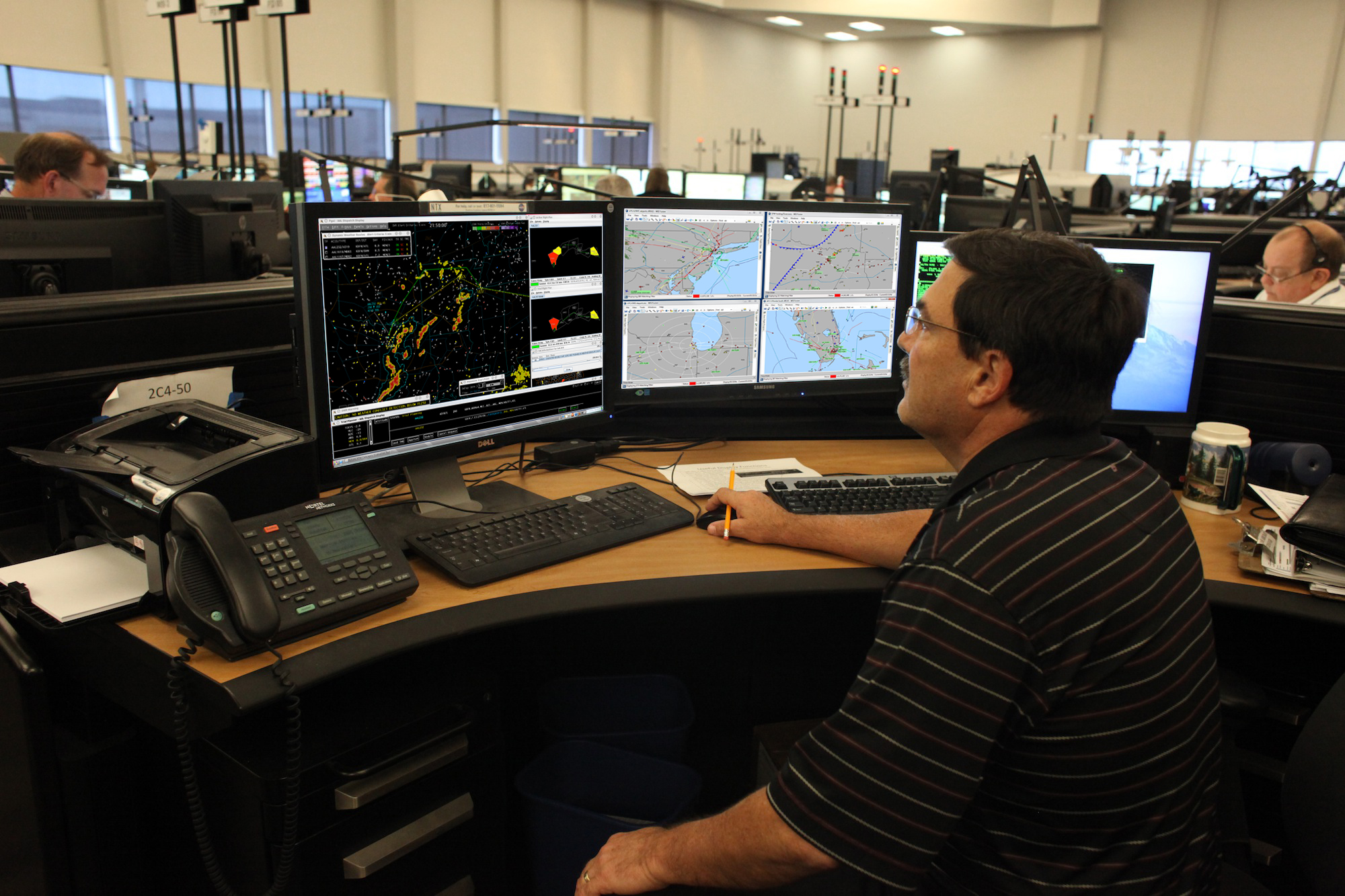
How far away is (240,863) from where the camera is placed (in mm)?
1210

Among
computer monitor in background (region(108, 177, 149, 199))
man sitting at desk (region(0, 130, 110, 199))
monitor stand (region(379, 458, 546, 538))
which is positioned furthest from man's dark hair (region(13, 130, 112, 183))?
monitor stand (region(379, 458, 546, 538))

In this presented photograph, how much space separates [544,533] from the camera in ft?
4.66

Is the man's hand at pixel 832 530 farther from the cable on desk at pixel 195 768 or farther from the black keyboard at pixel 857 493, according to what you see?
the cable on desk at pixel 195 768

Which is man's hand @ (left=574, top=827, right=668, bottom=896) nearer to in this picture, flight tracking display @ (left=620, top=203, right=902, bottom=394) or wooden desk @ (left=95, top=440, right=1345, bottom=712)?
wooden desk @ (left=95, top=440, right=1345, bottom=712)

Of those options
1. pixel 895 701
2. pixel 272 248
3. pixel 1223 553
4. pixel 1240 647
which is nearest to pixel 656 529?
pixel 895 701

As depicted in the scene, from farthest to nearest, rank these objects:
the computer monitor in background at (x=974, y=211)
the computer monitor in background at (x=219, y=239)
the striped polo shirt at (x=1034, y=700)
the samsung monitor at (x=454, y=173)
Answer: the samsung monitor at (x=454, y=173)
the computer monitor in background at (x=974, y=211)
the computer monitor in background at (x=219, y=239)
the striped polo shirt at (x=1034, y=700)

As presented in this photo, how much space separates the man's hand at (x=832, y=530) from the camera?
1396 mm

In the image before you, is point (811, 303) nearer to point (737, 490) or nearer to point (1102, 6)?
point (737, 490)

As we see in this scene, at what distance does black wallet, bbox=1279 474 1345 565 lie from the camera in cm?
137

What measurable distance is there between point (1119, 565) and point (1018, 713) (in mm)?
160

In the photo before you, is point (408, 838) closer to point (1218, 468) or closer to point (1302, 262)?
point (1218, 468)

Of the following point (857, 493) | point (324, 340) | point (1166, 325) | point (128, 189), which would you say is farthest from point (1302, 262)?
point (128, 189)

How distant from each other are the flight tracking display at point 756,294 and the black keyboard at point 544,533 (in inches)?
11.5

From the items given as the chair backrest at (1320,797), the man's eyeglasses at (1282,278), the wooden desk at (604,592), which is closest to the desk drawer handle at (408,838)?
the wooden desk at (604,592)
